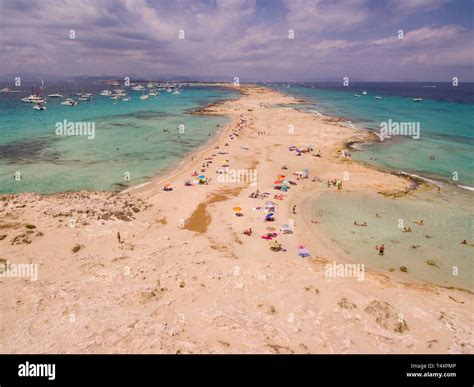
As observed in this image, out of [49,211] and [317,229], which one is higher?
[49,211]

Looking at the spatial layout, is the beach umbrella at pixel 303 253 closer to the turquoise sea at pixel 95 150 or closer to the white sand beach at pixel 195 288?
the white sand beach at pixel 195 288

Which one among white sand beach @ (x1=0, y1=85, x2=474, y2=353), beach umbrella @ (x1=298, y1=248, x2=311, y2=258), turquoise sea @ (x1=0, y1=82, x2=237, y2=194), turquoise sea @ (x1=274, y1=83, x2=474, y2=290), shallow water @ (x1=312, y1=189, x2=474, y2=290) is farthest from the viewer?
turquoise sea @ (x1=0, y1=82, x2=237, y2=194)

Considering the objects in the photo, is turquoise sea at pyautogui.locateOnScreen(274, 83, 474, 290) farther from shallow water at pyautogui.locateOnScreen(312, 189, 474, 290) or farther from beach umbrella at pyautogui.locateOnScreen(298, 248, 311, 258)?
beach umbrella at pyautogui.locateOnScreen(298, 248, 311, 258)

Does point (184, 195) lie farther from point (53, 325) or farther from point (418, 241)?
point (418, 241)

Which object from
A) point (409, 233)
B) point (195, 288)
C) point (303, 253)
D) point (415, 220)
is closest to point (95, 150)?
point (195, 288)

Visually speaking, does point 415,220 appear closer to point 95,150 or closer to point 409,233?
point 409,233

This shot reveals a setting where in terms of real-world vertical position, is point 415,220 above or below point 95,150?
below

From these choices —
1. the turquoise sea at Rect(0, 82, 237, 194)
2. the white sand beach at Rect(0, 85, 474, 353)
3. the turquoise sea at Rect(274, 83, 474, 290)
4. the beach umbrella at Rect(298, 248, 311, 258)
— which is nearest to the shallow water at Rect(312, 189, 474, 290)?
the turquoise sea at Rect(274, 83, 474, 290)

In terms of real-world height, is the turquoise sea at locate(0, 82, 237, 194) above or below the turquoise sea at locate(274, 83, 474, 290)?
above

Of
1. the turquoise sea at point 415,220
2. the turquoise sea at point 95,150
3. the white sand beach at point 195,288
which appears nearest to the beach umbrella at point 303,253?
the white sand beach at point 195,288

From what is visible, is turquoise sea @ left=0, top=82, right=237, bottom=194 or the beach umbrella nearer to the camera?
the beach umbrella
